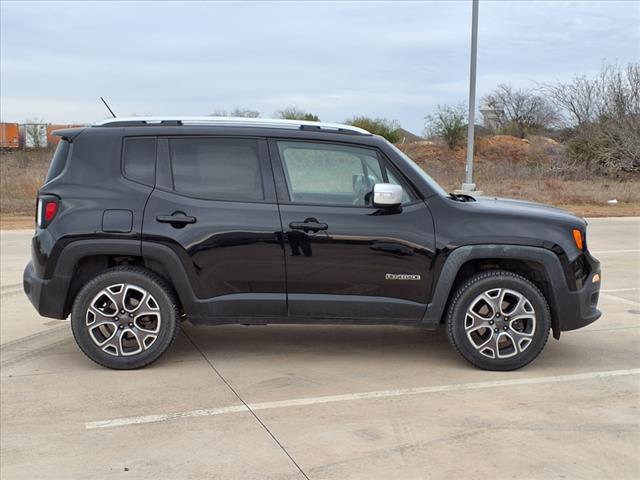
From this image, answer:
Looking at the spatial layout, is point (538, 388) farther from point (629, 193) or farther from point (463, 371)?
Answer: point (629, 193)

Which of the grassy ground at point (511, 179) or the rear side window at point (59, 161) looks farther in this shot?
the grassy ground at point (511, 179)

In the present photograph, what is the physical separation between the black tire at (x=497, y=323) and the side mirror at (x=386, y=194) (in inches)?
33.1

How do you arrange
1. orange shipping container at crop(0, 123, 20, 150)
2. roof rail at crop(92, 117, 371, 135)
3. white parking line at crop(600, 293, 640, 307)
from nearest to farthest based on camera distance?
roof rail at crop(92, 117, 371, 135) < white parking line at crop(600, 293, 640, 307) < orange shipping container at crop(0, 123, 20, 150)

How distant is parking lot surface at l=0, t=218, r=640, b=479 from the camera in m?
3.65

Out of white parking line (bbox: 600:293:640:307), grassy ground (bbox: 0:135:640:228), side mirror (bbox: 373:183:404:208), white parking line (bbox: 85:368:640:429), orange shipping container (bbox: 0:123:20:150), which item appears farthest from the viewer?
orange shipping container (bbox: 0:123:20:150)

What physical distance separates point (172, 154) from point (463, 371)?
2.79 meters

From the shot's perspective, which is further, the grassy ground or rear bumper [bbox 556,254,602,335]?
the grassy ground

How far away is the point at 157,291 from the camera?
514 cm

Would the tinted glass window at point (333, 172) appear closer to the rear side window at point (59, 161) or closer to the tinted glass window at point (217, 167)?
the tinted glass window at point (217, 167)

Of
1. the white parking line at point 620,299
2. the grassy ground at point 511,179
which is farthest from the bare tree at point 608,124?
the white parking line at point 620,299

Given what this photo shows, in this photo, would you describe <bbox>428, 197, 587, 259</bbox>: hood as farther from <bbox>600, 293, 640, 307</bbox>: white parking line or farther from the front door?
<bbox>600, 293, 640, 307</bbox>: white parking line

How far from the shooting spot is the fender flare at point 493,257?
5.12 m

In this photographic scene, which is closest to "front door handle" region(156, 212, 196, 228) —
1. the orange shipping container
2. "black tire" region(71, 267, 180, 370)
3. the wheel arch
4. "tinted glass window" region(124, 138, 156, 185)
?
the wheel arch

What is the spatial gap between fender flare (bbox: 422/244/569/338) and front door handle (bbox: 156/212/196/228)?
1.93 m
